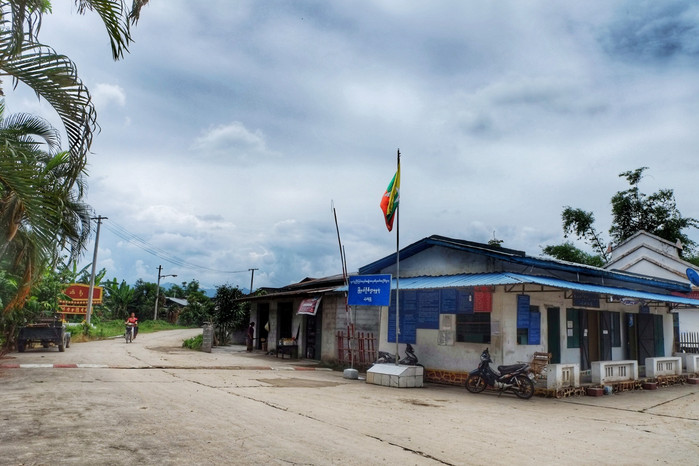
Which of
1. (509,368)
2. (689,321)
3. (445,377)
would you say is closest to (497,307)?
(509,368)

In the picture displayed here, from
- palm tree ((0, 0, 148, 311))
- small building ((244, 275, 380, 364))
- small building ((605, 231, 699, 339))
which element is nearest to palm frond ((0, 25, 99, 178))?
palm tree ((0, 0, 148, 311))

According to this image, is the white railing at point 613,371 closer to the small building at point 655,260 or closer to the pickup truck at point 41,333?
the small building at point 655,260

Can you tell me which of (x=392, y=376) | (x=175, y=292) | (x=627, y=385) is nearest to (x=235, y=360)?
(x=392, y=376)

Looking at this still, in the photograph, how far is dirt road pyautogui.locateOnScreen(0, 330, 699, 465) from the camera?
608 cm

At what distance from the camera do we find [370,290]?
14.7 m

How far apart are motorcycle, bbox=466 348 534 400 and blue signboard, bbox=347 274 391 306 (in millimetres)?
2909

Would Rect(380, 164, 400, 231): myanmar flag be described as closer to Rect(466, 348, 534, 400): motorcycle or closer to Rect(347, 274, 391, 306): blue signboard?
Rect(347, 274, 391, 306): blue signboard

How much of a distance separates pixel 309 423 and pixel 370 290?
22.7 feet

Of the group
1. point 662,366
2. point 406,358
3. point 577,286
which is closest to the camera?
point 577,286

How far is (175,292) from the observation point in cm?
6694

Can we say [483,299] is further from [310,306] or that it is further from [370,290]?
[310,306]

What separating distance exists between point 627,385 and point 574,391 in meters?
2.71

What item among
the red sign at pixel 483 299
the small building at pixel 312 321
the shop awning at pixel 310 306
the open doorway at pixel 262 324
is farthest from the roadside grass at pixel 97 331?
the red sign at pixel 483 299

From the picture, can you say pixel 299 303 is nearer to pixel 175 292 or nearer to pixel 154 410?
pixel 154 410
